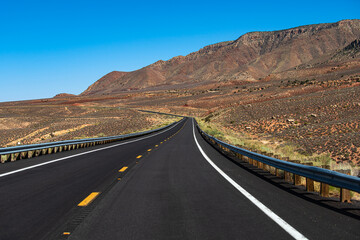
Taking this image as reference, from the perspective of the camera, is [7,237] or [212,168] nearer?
[7,237]

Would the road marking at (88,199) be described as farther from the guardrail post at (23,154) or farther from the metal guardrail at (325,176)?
the guardrail post at (23,154)

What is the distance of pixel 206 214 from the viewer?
539 cm

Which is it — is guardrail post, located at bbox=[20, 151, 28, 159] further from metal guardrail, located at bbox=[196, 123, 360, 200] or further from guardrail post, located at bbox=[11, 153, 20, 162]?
metal guardrail, located at bbox=[196, 123, 360, 200]

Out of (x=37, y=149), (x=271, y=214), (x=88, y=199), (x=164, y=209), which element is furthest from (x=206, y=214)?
(x=37, y=149)

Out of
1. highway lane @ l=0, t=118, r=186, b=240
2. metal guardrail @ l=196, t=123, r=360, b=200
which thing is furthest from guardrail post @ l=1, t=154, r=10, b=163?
metal guardrail @ l=196, t=123, r=360, b=200

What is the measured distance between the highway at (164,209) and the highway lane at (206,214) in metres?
0.01

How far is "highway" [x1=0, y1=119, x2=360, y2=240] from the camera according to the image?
449 cm

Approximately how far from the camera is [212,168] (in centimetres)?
1096

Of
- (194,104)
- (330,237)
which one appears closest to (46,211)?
(330,237)

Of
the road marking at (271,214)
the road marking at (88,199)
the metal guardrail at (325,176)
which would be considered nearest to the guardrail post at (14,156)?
the road marking at (88,199)

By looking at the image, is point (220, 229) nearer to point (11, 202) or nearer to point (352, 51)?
point (11, 202)

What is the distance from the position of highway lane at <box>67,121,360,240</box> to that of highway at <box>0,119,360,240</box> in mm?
11

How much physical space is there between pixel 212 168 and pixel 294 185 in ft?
11.5

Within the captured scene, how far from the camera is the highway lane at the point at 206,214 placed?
443cm
